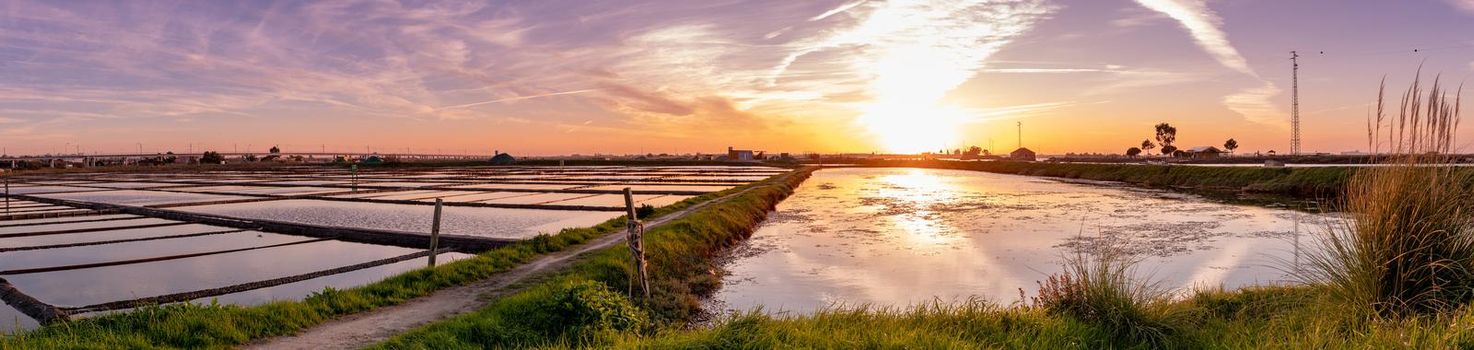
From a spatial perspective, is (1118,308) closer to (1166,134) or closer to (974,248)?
(974,248)

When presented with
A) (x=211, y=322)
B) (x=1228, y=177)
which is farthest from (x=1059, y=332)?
(x=1228, y=177)

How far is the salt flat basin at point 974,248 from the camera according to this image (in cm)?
1280

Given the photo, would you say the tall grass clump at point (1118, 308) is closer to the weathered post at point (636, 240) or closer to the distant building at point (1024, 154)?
the weathered post at point (636, 240)

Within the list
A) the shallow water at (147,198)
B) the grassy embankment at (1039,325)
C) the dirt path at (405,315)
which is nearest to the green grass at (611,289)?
the grassy embankment at (1039,325)

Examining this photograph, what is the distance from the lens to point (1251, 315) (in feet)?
27.2

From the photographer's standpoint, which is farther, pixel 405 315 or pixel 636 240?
pixel 636 240

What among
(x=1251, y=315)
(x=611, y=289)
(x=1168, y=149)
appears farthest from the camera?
(x=1168, y=149)

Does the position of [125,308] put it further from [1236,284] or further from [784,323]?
[1236,284]

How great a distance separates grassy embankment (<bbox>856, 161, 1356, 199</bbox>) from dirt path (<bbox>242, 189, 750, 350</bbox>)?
28.5 metres

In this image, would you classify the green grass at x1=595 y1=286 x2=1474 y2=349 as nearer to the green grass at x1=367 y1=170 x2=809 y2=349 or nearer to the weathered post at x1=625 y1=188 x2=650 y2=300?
the green grass at x1=367 y1=170 x2=809 y2=349

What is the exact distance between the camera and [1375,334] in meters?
5.43

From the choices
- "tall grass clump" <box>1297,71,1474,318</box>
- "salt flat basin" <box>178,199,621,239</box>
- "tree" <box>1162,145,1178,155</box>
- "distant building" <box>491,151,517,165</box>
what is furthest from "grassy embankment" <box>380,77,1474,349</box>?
"tree" <box>1162,145,1178,155</box>

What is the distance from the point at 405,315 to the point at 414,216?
17.3m

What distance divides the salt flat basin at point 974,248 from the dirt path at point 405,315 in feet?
12.1
